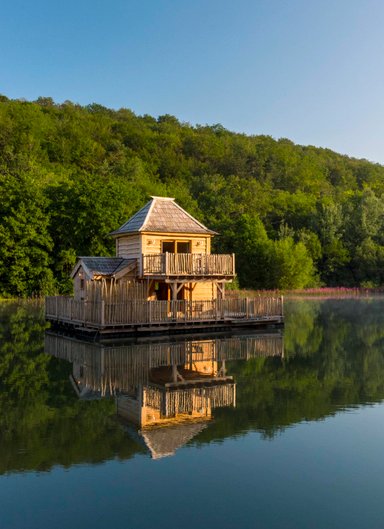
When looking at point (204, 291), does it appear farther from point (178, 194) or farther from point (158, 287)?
point (178, 194)

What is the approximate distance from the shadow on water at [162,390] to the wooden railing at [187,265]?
13.1 feet

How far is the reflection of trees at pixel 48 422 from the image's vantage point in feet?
32.6

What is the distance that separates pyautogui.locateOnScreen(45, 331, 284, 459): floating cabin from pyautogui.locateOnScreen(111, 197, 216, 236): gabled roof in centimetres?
693

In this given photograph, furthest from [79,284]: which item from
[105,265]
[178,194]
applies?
[178,194]

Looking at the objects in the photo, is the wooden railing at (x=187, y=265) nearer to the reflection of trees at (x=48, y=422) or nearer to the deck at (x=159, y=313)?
the deck at (x=159, y=313)

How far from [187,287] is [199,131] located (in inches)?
3482

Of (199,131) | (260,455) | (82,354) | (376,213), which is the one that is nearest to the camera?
(260,455)

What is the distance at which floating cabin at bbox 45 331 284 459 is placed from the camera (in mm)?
11565

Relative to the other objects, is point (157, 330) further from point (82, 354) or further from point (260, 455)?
point (260, 455)

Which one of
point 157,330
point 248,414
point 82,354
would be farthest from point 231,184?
point 248,414

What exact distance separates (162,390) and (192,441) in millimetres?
4251

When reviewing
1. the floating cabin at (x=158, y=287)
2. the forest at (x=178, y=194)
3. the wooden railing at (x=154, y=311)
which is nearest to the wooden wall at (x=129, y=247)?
the floating cabin at (x=158, y=287)

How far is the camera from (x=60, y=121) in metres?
87.8

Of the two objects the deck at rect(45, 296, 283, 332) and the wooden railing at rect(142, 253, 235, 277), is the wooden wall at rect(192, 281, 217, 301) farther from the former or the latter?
the wooden railing at rect(142, 253, 235, 277)
